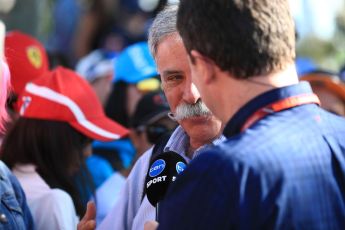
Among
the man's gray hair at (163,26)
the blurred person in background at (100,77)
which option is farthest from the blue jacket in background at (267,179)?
the blurred person in background at (100,77)

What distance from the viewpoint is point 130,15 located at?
29.6 ft

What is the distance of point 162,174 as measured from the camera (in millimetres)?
2902

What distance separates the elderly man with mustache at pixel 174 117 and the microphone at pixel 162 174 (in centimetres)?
26

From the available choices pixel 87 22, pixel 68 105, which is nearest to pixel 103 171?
pixel 68 105

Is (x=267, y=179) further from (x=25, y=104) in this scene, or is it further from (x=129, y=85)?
(x=129, y=85)

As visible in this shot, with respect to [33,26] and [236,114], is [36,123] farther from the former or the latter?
[33,26]

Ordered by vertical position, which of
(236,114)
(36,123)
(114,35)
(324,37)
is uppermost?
(236,114)

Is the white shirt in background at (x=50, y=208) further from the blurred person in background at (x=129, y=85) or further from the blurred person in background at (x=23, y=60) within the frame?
the blurred person in background at (x=129, y=85)

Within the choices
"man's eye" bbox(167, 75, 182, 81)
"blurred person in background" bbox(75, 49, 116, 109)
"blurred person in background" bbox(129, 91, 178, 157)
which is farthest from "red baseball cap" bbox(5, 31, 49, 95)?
"man's eye" bbox(167, 75, 182, 81)

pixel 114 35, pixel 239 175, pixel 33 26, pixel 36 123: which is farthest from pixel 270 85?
pixel 114 35

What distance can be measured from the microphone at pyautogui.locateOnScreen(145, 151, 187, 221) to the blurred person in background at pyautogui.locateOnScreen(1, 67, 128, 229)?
1.05 metres

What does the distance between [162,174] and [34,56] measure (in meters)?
3.10

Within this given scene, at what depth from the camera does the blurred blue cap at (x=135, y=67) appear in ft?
20.5

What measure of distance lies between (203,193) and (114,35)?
6779 mm
